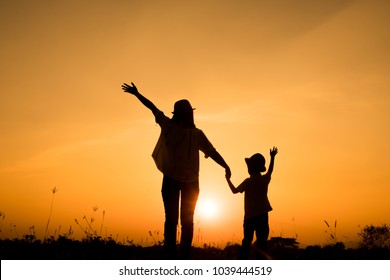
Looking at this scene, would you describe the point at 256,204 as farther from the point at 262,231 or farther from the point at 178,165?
the point at 178,165

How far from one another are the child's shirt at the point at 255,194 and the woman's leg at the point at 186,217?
5.06ft

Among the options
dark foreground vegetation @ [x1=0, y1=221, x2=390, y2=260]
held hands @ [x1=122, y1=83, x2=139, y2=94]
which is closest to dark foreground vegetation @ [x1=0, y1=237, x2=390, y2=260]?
dark foreground vegetation @ [x1=0, y1=221, x2=390, y2=260]

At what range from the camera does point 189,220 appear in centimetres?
609

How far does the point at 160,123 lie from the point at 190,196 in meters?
1.21

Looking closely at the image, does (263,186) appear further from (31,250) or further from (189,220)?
(31,250)

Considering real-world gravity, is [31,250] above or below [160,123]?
below

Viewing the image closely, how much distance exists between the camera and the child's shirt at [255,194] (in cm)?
723

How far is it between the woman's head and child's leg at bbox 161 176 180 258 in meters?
0.95

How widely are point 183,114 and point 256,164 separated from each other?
1.99 m

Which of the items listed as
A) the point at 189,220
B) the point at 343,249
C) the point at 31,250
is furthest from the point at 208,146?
the point at 343,249

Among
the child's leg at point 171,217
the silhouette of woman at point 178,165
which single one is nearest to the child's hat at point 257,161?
the silhouette of woman at point 178,165
